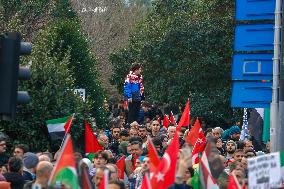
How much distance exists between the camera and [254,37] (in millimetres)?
17453

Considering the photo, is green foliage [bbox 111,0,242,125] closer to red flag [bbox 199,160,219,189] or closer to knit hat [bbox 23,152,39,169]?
knit hat [bbox 23,152,39,169]

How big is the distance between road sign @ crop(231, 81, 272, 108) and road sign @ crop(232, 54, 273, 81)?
9 cm

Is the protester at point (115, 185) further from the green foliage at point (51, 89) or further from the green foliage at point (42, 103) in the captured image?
the green foliage at point (42, 103)

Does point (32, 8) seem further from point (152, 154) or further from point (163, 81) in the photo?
point (152, 154)

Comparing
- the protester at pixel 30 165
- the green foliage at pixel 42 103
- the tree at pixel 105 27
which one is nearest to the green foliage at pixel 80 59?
the green foliage at pixel 42 103

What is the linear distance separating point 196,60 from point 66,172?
87.5ft

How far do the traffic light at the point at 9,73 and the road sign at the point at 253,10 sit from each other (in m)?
5.80

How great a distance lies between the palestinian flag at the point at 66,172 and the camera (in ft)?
36.7

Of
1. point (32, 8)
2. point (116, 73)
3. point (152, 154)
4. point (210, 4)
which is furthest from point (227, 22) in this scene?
point (152, 154)

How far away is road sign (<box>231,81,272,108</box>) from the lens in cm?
1741

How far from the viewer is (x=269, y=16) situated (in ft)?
57.6

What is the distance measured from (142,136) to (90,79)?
7578mm

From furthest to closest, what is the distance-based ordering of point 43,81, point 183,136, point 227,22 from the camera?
1. point 227,22
2. point 43,81
3. point 183,136

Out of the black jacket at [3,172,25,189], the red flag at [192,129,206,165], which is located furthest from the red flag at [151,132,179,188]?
the red flag at [192,129,206,165]
